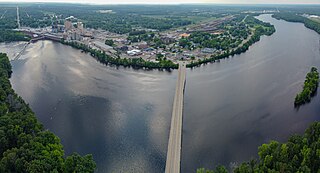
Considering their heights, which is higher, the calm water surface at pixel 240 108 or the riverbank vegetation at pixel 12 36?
the riverbank vegetation at pixel 12 36

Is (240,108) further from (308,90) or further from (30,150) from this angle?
(30,150)

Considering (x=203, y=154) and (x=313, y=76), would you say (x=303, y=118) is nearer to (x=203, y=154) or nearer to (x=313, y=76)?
(x=313, y=76)

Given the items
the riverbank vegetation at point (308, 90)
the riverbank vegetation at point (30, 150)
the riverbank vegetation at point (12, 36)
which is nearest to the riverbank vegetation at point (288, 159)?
the riverbank vegetation at point (30, 150)

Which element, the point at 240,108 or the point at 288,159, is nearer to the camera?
the point at 288,159

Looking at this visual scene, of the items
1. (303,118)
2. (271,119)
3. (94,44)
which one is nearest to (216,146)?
(271,119)

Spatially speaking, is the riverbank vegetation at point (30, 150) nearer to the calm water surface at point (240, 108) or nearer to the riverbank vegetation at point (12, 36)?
the calm water surface at point (240, 108)

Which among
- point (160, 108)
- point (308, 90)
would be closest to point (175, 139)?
point (160, 108)
